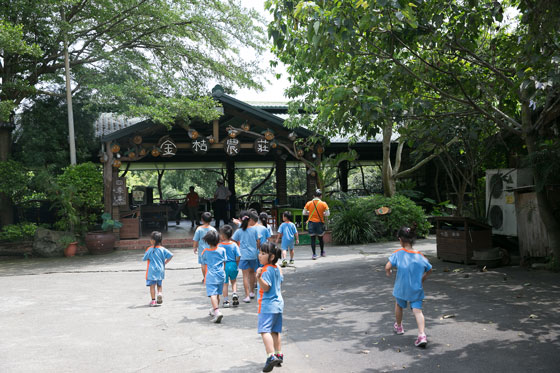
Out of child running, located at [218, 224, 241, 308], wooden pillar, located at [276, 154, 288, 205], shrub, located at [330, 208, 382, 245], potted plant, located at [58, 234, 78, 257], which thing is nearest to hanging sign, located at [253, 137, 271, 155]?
wooden pillar, located at [276, 154, 288, 205]

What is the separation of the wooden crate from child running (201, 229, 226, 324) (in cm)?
535

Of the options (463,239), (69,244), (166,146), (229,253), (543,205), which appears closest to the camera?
(229,253)

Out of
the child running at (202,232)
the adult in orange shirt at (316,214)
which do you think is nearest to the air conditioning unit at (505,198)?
the adult in orange shirt at (316,214)

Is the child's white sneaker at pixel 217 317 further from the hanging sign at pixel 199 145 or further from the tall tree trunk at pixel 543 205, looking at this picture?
the hanging sign at pixel 199 145

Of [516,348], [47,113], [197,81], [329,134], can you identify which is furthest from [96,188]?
[516,348]

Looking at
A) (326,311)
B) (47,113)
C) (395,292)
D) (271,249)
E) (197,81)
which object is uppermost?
(197,81)

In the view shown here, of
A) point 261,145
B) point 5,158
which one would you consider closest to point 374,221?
point 261,145

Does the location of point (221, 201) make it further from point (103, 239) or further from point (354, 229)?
point (354, 229)

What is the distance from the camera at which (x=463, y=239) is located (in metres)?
9.65

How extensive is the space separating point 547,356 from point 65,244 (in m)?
12.5

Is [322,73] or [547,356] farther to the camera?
[322,73]

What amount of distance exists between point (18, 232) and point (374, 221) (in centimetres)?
1038

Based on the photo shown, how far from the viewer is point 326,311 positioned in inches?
265

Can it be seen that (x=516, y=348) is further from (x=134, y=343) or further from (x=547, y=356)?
(x=134, y=343)
